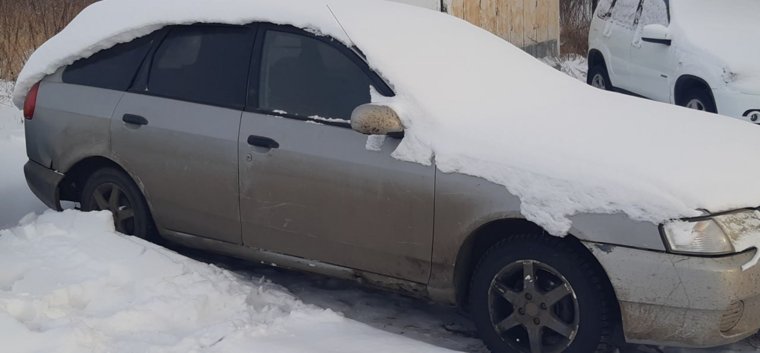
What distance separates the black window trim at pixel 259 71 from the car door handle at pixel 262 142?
0.14 meters

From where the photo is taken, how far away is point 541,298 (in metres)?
4.13

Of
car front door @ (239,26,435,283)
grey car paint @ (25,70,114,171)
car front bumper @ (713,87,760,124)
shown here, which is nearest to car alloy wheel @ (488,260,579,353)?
car front door @ (239,26,435,283)

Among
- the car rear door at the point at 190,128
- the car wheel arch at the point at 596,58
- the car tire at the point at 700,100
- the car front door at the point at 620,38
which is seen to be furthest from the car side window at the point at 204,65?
the car wheel arch at the point at 596,58

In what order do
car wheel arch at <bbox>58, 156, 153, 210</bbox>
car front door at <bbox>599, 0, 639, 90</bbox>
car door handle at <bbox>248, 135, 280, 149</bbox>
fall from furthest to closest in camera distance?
car front door at <bbox>599, 0, 639, 90</bbox>
car wheel arch at <bbox>58, 156, 153, 210</bbox>
car door handle at <bbox>248, 135, 280, 149</bbox>

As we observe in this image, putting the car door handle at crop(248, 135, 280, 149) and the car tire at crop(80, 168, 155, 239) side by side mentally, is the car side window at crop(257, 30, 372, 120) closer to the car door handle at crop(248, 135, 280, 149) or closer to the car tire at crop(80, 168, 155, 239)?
the car door handle at crop(248, 135, 280, 149)

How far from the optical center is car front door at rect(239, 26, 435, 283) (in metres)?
4.42

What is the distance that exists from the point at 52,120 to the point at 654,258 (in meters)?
3.59

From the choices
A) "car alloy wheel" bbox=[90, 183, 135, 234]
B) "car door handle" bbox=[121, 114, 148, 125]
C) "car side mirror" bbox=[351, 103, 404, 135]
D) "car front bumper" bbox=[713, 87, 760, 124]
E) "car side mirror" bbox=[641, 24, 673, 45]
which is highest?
"car side mirror" bbox=[351, 103, 404, 135]

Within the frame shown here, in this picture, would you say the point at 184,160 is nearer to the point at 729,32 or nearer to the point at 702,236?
the point at 702,236

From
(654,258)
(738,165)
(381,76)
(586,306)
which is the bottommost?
(586,306)

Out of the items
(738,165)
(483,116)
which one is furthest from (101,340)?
(738,165)

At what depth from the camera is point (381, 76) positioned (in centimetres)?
461

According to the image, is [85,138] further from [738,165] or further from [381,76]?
[738,165]

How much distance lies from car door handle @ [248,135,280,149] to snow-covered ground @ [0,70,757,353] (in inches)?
27.6
